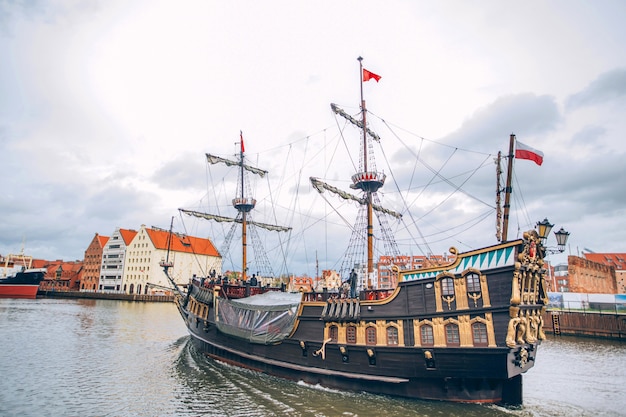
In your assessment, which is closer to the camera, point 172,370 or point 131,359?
point 172,370

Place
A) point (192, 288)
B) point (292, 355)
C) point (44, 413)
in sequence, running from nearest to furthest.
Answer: point (44, 413), point (292, 355), point (192, 288)

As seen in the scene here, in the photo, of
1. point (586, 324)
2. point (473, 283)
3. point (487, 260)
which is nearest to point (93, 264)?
point (586, 324)

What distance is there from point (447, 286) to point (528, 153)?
658 centimetres

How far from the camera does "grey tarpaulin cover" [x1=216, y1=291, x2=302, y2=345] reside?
1703 cm

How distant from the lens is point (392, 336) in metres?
14.1

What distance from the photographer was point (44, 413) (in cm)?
1234

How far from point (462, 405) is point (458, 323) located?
9.12ft

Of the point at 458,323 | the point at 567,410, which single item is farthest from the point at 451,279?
the point at 567,410

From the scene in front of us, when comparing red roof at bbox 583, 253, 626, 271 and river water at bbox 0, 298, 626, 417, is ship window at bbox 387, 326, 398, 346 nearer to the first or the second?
river water at bbox 0, 298, 626, 417

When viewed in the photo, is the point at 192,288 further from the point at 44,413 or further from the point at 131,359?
the point at 44,413

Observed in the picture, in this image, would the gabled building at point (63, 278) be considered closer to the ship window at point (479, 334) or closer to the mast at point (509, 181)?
the ship window at point (479, 334)

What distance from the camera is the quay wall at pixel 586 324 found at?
29.9 m

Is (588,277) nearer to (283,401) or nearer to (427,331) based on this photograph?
(427,331)

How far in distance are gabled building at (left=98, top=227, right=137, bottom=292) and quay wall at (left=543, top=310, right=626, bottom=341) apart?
82.3 meters
